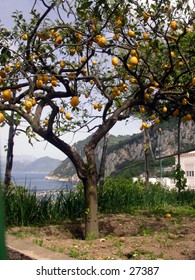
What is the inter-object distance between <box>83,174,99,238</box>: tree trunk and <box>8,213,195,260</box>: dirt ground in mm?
125

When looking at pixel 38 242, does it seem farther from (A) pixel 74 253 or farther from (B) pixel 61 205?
(B) pixel 61 205

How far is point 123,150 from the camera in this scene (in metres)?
21.9

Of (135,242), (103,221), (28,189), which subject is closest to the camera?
(135,242)

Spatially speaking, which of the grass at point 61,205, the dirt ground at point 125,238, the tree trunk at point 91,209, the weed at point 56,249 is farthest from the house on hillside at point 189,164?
the weed at point 56,249

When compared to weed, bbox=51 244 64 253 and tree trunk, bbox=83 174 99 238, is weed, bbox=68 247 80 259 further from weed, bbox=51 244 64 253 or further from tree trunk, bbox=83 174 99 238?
tree trunk, bbox=83 174 99 238

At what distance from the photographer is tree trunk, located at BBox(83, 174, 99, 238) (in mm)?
4094

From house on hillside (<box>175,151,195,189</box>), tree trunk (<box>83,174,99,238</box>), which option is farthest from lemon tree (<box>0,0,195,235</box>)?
house on hillside (<box>175,151,195,189</box>)

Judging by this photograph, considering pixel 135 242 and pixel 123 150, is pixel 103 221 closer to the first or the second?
pixel 135 242

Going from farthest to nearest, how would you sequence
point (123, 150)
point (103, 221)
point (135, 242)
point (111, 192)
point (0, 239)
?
1. point (123, 150)
2. point (111, 192)
3. point (103, 221)
4. point (135, 242)
5. point (0, 239)

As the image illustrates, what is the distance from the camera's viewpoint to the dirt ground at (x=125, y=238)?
10.2ft

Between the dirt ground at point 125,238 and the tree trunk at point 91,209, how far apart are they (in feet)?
0.41

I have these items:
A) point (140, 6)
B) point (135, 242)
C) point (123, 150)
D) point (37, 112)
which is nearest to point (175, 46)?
point (140, 6)

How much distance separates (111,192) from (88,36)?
2.88 m

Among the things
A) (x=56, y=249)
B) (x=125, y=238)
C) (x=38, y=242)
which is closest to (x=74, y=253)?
(x=56, y=249)
